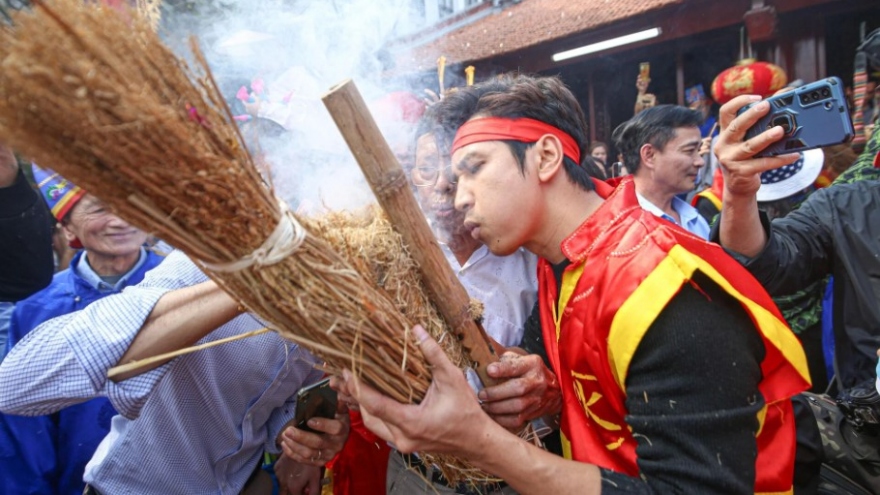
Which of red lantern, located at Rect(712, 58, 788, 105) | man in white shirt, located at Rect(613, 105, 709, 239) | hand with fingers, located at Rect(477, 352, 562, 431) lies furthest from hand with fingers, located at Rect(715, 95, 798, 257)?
red lantern, located at Rect(712, 58, 788, 105)

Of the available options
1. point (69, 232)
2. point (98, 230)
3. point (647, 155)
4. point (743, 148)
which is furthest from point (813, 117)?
point (69, 232)

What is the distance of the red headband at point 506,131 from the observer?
1912 mm

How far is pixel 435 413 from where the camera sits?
1359 millimetres

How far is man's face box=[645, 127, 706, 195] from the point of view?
427cm

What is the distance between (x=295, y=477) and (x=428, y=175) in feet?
5.25

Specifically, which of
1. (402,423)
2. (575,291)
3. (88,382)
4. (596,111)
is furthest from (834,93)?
(596,111)

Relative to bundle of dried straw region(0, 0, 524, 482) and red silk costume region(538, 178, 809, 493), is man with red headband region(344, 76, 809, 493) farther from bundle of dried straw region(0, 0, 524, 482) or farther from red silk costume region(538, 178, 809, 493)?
bundle of dried straw region(0, 0, 524, 482)

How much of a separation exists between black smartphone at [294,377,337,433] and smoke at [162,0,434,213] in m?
0.73

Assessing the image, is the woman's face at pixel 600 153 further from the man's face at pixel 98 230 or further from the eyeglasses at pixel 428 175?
the man's face at pixel 98 230

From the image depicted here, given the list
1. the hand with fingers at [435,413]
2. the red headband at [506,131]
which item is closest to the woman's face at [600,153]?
the red headband at [506,131]

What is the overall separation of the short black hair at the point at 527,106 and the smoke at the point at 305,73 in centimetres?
61

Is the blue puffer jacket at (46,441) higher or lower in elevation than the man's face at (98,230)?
lower

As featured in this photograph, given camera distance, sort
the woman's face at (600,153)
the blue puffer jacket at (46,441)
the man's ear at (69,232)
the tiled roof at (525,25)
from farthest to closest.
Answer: the woman's face at (600,153), the tiled roof at (525,25), the man's ear at (69,232), the blue puffer jacket at (46,441)

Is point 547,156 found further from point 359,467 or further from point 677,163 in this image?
point 677,163
